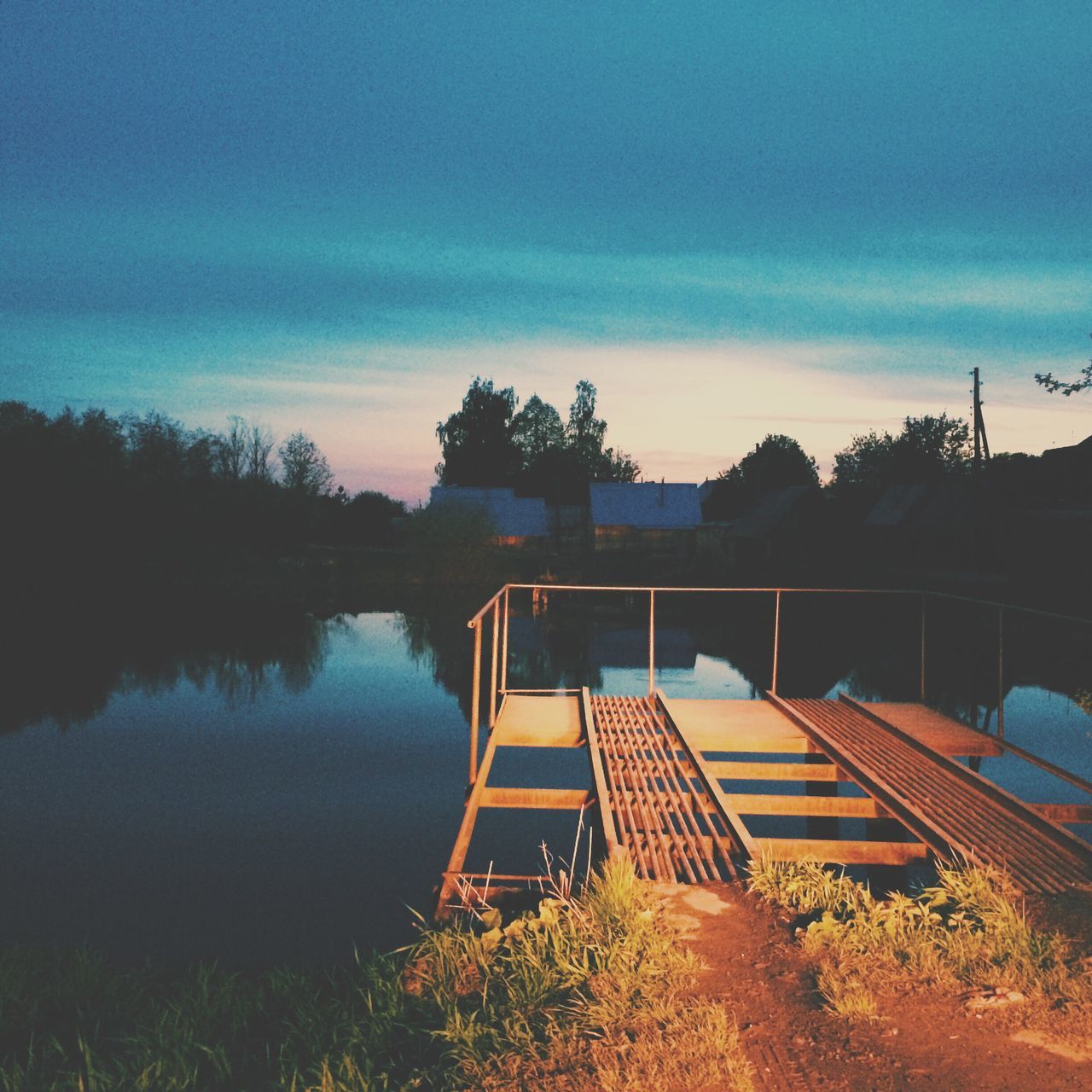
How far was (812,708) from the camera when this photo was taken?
32.6 feet

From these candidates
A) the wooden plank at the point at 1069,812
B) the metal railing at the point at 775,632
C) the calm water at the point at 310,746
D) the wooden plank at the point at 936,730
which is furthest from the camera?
the calm water at the point at 310,746

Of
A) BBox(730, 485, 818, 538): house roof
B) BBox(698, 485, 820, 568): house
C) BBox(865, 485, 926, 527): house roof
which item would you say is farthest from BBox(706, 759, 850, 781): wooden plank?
BBox(730, 485, 818, 538): house roof

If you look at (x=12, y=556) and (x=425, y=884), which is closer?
(x=425, y=884)

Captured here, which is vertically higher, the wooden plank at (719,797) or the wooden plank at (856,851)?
the wooden plank at (719,797)

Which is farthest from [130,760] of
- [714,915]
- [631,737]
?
[714,915]

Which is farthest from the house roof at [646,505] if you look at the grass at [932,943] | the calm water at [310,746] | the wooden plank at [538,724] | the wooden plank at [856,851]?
the grass at [932,943]

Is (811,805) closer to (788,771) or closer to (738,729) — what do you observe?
(788,771)

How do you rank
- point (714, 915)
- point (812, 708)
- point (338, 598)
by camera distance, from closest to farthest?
point (714, 915) → point (812, 708) → point (338, 598)

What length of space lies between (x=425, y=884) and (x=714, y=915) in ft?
21.0

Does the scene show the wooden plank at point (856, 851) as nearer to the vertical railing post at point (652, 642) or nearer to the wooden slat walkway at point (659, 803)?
the wooden slat walkway at point (659, 803)

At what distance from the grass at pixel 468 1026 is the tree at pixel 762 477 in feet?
216

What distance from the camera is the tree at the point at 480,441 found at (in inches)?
2965

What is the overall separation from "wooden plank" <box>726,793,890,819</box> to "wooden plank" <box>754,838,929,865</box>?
891 millimetres

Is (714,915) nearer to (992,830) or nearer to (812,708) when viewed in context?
(992,830)
